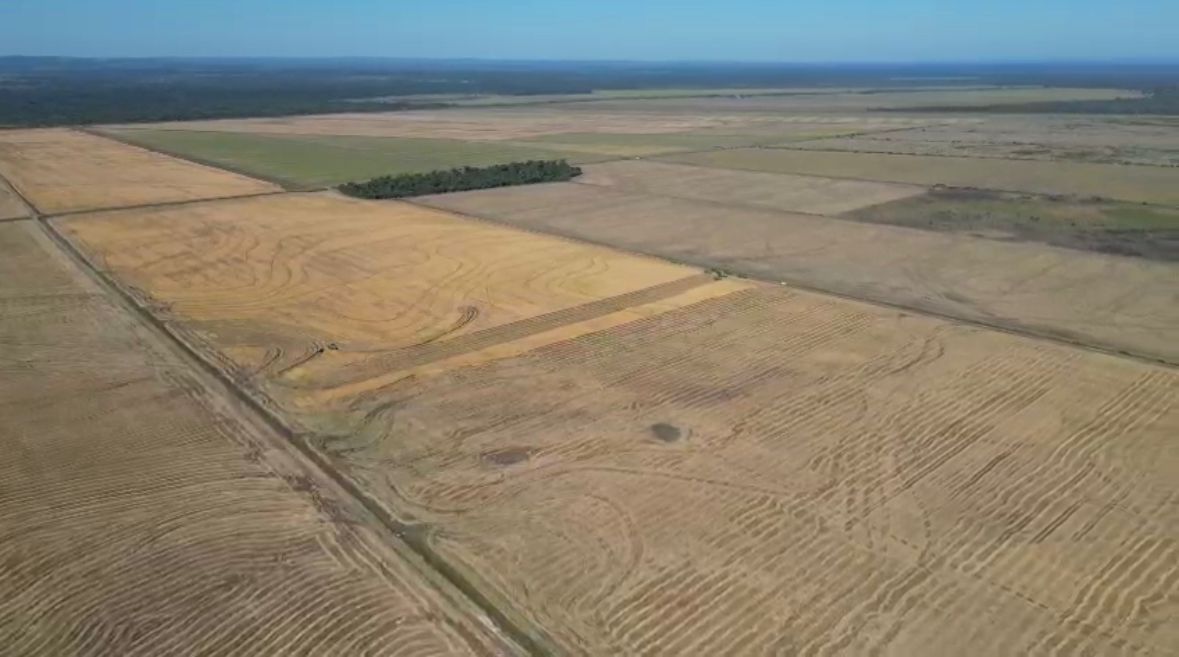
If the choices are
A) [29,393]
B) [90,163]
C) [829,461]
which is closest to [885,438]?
[829,461]

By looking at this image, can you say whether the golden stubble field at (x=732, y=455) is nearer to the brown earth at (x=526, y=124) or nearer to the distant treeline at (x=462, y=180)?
the distant treeline at (x=462, y=180)

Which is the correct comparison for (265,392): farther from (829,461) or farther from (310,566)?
(829,461)

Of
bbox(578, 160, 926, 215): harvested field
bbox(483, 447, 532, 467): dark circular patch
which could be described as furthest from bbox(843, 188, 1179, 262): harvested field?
bbox(483, 447, 532, 467): dark circular patch

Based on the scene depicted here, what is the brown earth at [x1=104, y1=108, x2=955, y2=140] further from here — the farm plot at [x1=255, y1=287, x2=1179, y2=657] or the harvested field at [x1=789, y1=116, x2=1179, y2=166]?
the farm plot at [x1=255, y1=287, x2=1179, y2=657]

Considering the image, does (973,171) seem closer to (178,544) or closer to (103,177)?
(178,544)

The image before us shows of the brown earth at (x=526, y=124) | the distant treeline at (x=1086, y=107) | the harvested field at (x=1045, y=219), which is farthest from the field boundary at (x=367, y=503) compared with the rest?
the distant treeline at (x=1086, y=107)

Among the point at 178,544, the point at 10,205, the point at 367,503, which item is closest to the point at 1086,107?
the point at 10,205
